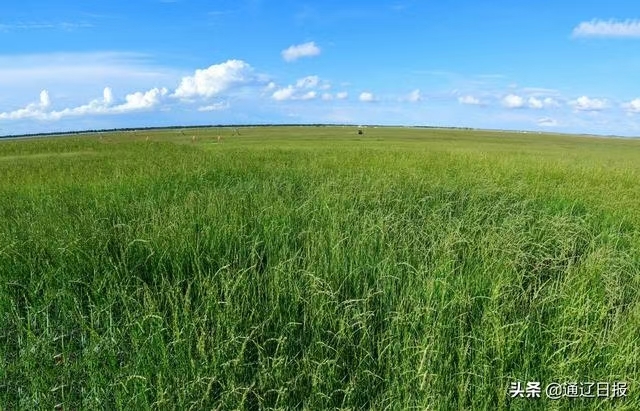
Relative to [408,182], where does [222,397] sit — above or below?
below

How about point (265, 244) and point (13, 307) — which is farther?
point (265, 244)

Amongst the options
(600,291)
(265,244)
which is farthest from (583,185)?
(265,244)

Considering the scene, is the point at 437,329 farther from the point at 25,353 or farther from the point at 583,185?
the point at 583,185

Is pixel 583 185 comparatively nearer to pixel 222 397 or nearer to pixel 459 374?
pixel 459 374

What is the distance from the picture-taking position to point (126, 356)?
10.2ft

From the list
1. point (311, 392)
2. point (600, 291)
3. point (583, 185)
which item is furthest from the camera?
point (583, 185)

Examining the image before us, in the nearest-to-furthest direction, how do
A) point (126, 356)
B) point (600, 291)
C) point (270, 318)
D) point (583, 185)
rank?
1. point (126, 356)
2. point (270, 318)
3. point (600, 291)
4. point (583, 185)

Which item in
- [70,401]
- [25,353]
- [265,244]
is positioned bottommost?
[70,401]

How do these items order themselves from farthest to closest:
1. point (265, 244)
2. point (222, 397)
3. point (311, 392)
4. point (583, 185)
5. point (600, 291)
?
1. point (583, 185)
2. point (265, 244)
3. point (600, 291)
4. point (311, 392)
5. point (222, 397)

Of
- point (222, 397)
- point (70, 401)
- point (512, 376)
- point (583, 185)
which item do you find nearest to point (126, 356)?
point (70, 401)

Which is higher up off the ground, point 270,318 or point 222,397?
point 270,318

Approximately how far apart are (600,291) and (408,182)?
539 centimetres

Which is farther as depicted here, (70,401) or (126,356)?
(126,356)

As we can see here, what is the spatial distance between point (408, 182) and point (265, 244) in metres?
5.26
